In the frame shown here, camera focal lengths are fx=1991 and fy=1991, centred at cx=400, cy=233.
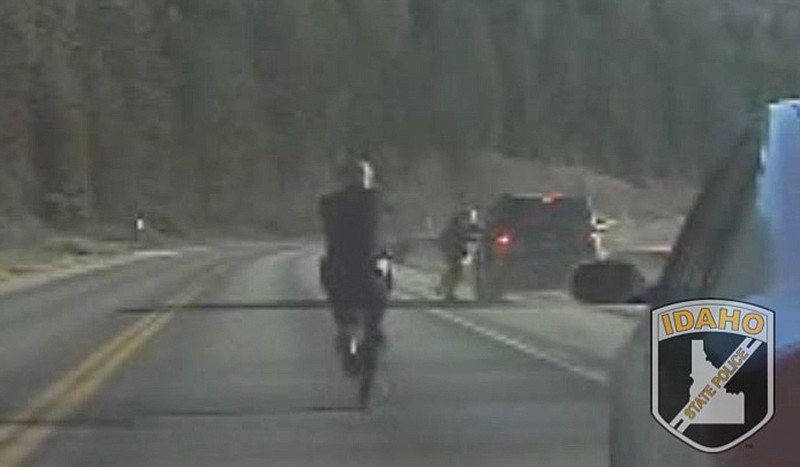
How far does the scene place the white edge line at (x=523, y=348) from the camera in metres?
12.4

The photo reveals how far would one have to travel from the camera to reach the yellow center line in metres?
10.7

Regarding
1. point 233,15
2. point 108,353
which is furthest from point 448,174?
point 108,353

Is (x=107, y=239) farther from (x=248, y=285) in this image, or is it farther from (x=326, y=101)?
(x=326, y=101)

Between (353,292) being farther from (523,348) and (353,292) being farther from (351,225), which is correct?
(523,348)

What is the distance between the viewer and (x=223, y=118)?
11.2 meters

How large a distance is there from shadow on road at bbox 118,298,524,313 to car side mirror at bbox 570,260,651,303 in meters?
5.17

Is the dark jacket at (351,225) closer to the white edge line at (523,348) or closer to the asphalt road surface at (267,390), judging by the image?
the asphalt road surface at (267,390)

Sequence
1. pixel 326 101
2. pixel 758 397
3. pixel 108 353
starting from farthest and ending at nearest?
1. pixel 108 353
2. pixel 326 101
3. pixel 758 397

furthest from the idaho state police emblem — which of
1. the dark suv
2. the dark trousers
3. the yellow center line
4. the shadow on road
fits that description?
the shadow on road

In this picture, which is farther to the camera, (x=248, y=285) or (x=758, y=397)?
(x=248, y=285)

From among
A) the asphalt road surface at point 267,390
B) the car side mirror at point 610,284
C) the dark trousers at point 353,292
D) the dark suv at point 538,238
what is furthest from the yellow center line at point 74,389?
the car side mirror at point 610,284

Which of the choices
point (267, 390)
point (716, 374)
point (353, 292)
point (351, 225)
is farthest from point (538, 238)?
point (716, 374)

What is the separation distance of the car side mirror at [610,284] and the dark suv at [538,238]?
3090 mm

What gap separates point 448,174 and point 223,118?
1519mm
